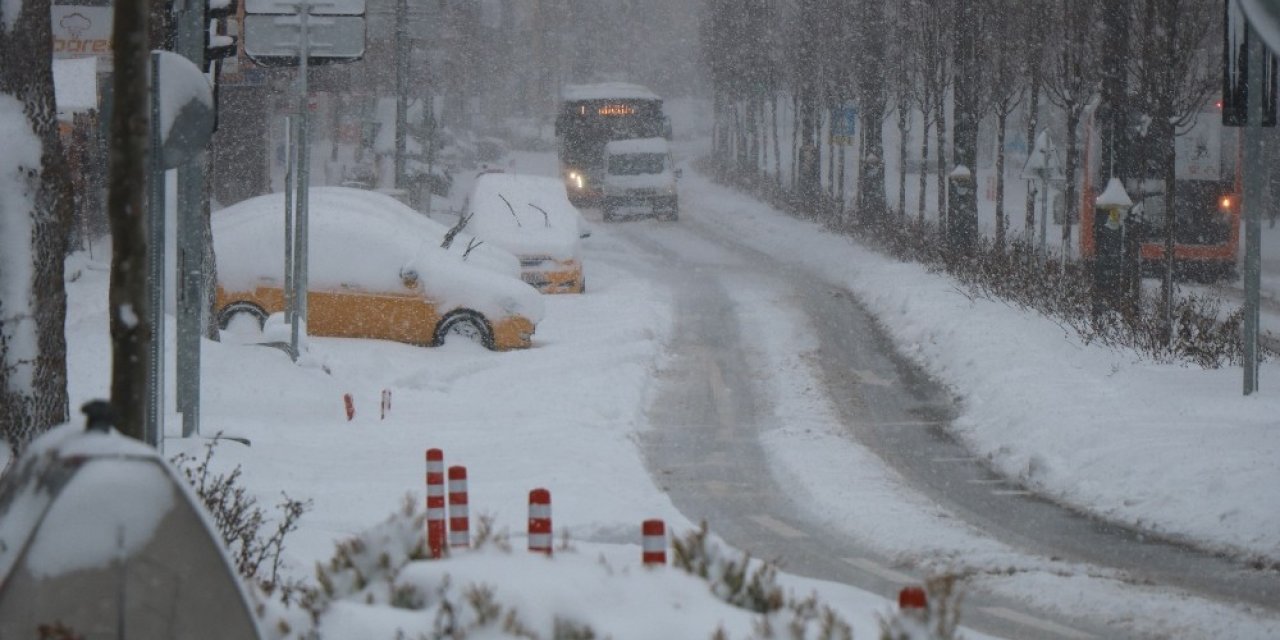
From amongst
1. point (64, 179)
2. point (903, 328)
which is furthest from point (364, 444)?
point (903, 328)

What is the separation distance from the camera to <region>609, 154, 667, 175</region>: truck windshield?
43.4m

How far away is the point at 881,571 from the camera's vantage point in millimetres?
9156

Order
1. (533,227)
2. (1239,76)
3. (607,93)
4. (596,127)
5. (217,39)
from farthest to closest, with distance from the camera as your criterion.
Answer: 1. (607,93)
2. (596,127)
3. (533,227)
4. (1239,76)
5. (217,39)

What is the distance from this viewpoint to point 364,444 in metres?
12.3

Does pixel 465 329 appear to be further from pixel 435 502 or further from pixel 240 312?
pixel 435 502

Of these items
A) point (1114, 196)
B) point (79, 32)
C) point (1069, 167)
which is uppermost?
point (79, 32)

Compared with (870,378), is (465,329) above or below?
above

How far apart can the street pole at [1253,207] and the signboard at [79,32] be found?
2177 cm

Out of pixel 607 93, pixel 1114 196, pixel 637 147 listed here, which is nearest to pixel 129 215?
pixel 1114 196

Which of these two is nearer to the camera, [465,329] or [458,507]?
[458,507]

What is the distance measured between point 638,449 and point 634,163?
30.8 m

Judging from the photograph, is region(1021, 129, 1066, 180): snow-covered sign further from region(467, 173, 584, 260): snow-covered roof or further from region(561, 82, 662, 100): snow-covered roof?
region(561, 82, 662, 100): snow-covered roof

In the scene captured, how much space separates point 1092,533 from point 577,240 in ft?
53.5

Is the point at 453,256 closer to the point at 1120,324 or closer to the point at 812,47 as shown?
the point at 1120,324
